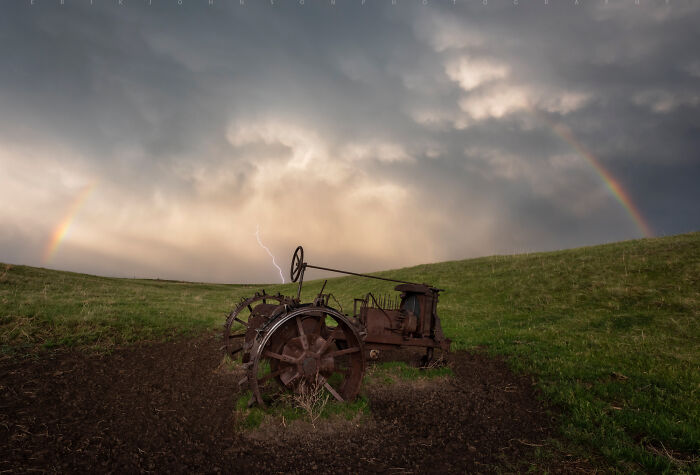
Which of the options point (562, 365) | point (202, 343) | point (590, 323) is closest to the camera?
point (562, 365)

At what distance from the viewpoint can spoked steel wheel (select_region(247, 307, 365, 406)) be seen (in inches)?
302

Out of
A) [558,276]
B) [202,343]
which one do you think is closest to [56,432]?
[202,343]

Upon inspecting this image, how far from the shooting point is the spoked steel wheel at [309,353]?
302 inches

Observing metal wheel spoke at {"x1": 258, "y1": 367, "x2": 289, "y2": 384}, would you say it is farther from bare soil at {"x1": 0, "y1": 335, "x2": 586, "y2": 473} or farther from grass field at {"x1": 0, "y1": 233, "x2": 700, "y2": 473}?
grass field at {"x1": 0, "y1": 233, "x2": 700, "y2": 473}

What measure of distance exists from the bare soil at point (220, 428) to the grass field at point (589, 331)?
1.24 meters

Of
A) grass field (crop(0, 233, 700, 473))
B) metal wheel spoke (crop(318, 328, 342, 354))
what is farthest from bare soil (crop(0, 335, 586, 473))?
metal wheel spoke (crop(318, 328, 342, 354))

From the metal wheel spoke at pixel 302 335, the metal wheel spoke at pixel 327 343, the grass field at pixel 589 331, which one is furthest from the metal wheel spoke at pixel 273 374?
the grass field at pixel 589 331

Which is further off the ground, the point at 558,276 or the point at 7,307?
the point at 558,276

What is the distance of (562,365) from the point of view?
10.9m

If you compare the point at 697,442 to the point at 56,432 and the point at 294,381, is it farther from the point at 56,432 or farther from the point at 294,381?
the point at 56,432

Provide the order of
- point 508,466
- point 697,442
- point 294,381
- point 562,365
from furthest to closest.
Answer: point 562,365
point 294,381
point 697,442
point 508,466

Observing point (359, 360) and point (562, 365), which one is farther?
point (562, 365)

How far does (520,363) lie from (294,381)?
755 centimetres

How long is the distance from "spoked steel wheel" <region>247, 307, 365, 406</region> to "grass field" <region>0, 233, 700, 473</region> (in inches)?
173
